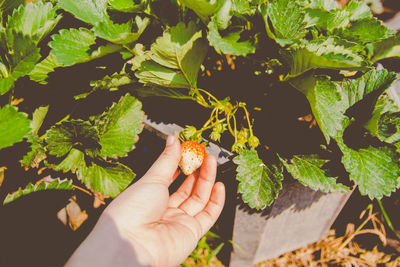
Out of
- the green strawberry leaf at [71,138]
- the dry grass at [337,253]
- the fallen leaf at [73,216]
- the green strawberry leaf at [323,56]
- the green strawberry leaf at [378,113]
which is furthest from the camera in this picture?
the dry grass at [337,253]

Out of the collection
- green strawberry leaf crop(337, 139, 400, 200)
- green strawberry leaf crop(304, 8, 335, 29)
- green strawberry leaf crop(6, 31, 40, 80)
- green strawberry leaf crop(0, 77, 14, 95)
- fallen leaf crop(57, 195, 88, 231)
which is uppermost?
green strawberry leaf crop(304, 8, 335, 29)

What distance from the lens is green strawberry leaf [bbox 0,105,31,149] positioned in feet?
2.58

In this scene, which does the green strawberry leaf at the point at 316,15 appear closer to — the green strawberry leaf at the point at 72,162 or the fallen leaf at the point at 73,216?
the green strawberry leaf at the point at 72,162

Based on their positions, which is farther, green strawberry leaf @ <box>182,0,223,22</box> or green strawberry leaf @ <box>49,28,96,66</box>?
green strawberry leaf @ <box>49,28,96,66</box>

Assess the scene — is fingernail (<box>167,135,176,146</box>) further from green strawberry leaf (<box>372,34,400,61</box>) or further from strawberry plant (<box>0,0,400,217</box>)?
green strawberry leaf (<box>372,34,400,61</box>)

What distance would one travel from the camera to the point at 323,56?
29.0 inches

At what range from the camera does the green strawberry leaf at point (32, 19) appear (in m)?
0.87

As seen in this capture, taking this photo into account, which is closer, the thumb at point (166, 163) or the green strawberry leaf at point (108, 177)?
the thumb at point (166, 163)

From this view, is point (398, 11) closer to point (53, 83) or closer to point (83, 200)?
point (53, 83)

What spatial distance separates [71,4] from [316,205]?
4.07 feet

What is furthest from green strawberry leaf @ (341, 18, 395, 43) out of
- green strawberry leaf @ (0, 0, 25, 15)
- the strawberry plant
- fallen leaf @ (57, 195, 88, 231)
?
fallen leaf @ (57, 195, 88, 231)

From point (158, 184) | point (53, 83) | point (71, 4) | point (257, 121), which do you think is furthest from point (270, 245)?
point (71, 4)

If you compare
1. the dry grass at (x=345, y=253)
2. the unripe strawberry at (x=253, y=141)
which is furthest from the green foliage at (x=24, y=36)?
the dry grass at (x=345, y=253)

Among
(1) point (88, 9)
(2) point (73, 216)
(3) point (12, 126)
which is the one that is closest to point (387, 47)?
(1) point (88, 9)
